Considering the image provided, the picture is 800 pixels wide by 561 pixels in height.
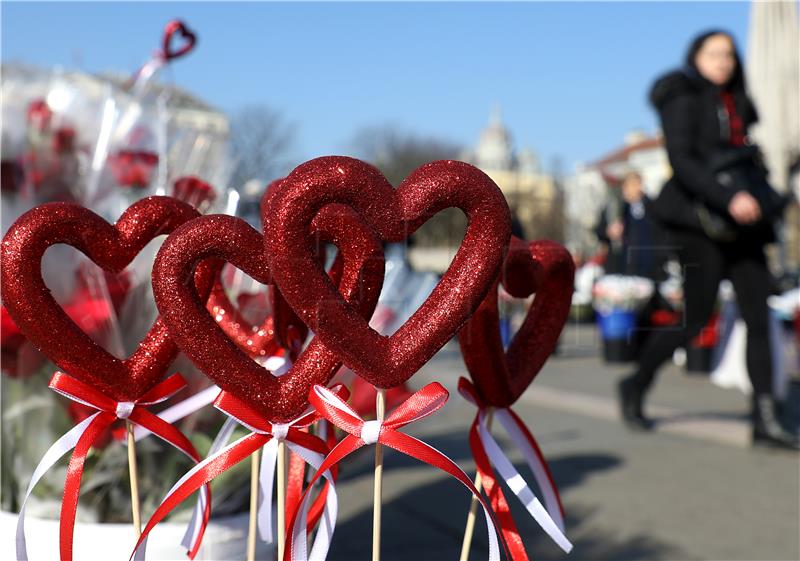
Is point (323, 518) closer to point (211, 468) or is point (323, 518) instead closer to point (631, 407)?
point (211, 468)

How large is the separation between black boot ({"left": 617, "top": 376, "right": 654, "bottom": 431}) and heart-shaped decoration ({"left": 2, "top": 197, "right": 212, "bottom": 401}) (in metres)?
3.67

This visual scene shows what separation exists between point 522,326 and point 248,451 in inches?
25.0

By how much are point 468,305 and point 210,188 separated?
1193 mm

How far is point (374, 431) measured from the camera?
158 cm

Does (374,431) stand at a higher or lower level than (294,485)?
higher

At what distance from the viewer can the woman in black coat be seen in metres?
4.38

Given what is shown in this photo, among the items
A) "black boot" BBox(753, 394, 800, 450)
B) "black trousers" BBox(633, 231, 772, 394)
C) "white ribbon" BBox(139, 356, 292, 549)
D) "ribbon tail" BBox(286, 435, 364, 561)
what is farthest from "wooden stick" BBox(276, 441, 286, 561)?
"black boot" BBox(753, 394, 800, 450)

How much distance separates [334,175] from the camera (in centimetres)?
147

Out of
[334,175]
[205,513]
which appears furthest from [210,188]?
[334,175]

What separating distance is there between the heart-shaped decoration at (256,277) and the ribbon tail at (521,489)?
43cm

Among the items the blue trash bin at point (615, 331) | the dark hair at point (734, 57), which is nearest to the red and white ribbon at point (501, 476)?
the dark hair at point (734, 57)

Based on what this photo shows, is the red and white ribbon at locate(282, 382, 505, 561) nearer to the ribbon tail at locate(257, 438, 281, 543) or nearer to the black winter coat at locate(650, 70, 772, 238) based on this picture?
the ribbon tail at locate(257, 438, 281, 543)

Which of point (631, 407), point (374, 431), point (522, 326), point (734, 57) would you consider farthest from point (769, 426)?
point (374, 431)

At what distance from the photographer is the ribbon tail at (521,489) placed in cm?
185
